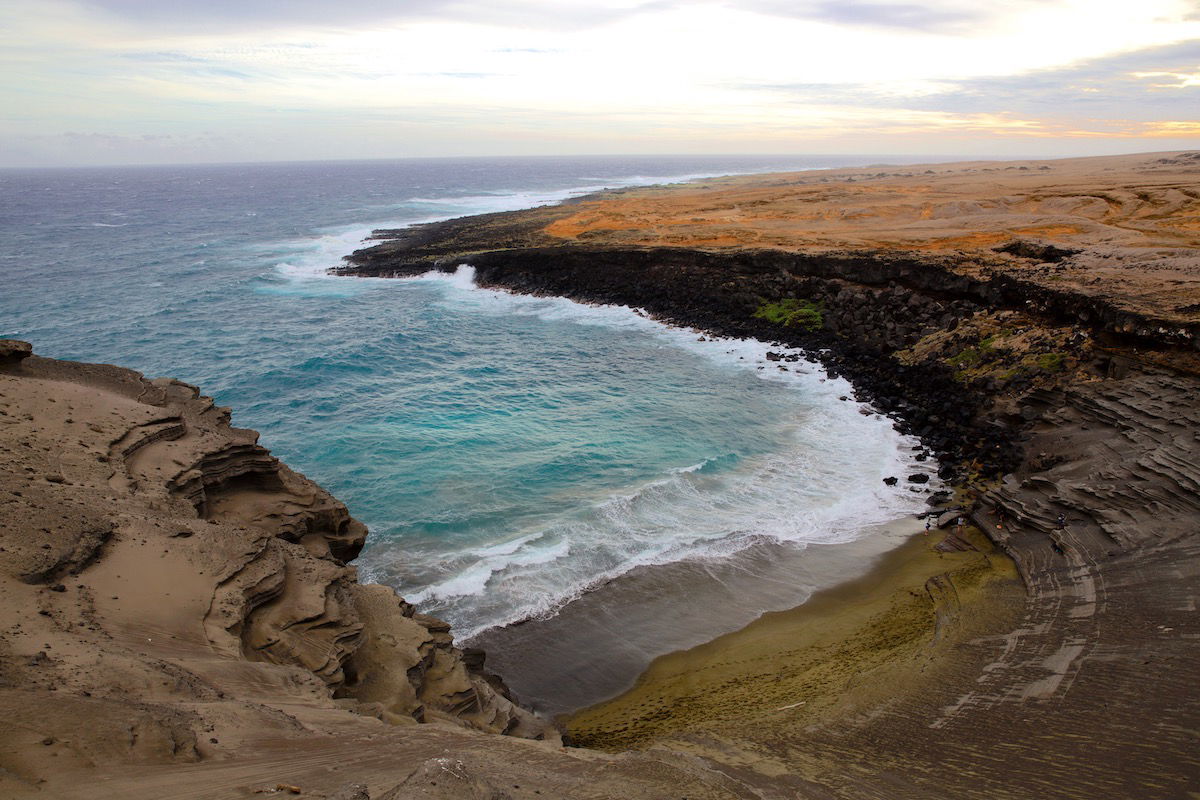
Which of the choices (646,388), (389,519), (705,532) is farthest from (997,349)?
(389,519)

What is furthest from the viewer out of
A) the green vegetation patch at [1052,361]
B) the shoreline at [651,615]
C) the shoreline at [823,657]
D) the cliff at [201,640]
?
the green vegetation patch at [1052,361]

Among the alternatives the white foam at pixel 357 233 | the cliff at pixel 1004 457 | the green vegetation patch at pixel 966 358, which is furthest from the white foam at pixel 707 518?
the white foam at pixel 357 233

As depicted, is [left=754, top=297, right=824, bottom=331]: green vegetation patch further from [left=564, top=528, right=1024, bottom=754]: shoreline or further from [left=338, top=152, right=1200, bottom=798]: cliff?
[left=564, top=528, right=1024, bottom=754]: shoreline

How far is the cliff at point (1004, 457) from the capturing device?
11.2 m

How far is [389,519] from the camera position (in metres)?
22.4

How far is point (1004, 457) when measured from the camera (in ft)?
80.3

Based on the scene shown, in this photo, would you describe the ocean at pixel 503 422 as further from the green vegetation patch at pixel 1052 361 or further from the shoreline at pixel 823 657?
the green vegetation patch at pixel 1052 361

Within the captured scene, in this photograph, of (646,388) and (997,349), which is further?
(646,388)

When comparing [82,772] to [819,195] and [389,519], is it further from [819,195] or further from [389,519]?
[819,195]

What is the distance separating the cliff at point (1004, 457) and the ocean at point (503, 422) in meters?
3.10

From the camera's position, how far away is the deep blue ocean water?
69.3 feet

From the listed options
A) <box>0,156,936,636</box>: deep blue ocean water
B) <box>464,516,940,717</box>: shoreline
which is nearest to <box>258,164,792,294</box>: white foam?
<box>0,156,936,636</box>: deep blue ocean water

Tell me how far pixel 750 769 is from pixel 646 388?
82.8ft

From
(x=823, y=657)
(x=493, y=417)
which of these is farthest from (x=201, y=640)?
(x=493, y=417)
